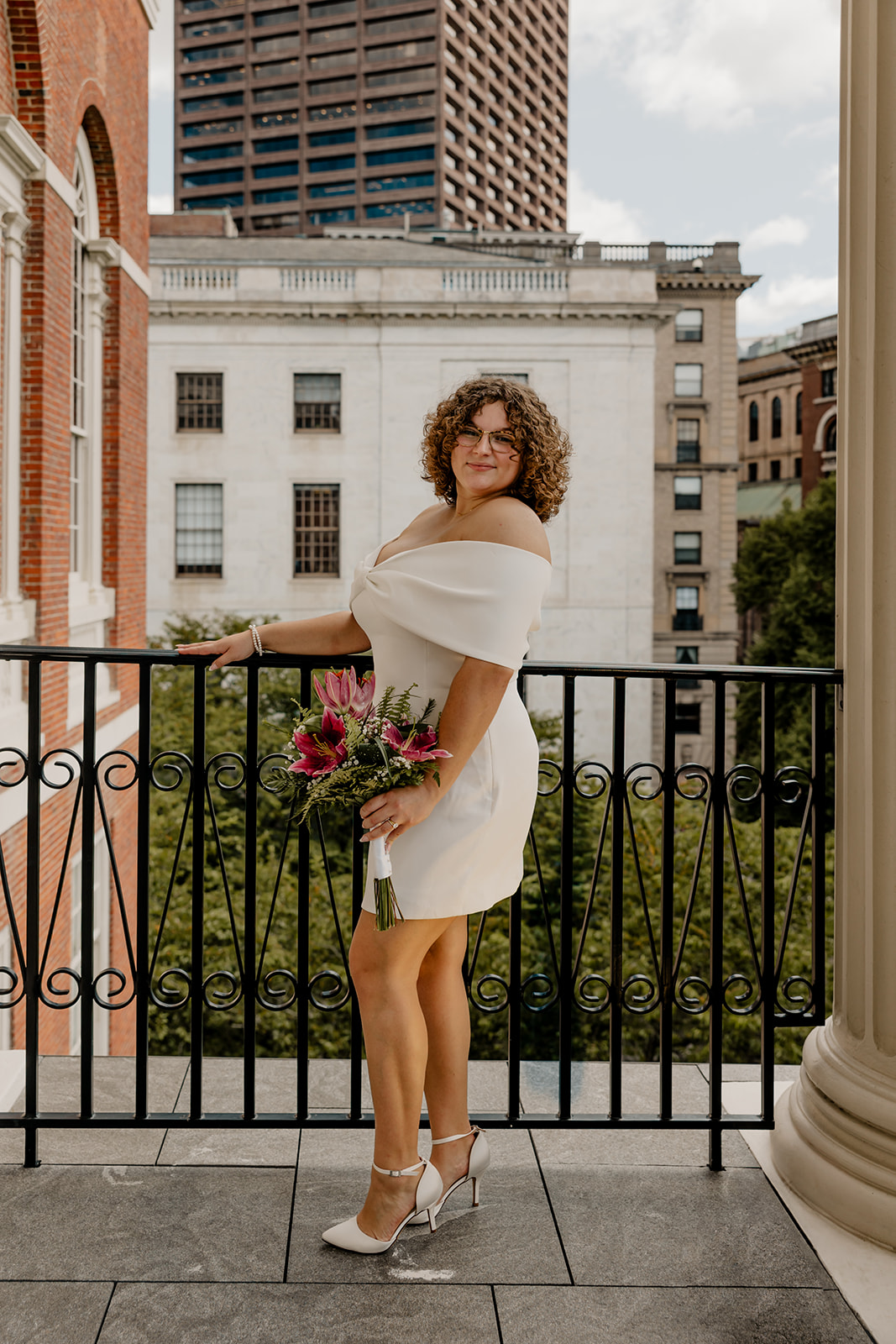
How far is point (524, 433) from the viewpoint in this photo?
98.7 inches

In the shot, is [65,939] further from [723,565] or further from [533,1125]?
[723,565]

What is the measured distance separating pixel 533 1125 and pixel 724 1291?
678mm

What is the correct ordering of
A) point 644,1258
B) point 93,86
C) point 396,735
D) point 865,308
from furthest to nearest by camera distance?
point 93,86, point 865,308, point 644,1258, point 396,735

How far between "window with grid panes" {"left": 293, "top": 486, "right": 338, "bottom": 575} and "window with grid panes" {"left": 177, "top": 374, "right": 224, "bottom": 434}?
3.28 metres

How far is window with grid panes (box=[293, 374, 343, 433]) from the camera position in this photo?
32406 millimetres

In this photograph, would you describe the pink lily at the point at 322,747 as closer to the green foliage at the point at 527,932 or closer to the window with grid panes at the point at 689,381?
the green foliage at the point at 527,932

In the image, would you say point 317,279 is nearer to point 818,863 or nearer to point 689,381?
point 689,381

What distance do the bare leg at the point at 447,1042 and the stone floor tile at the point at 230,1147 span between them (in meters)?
0.50

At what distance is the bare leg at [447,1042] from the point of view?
2.66m

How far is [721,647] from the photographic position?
146 feet

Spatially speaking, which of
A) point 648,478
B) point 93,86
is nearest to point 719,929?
point 93,86

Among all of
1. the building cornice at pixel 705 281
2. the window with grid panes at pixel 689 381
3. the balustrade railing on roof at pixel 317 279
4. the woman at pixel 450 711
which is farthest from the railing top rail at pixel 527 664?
the building cornice at pixel 705 281

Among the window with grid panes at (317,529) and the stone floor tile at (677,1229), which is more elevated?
the window with grid panes at (317,529)

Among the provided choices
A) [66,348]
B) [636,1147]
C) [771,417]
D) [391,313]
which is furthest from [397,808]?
[771,417]
